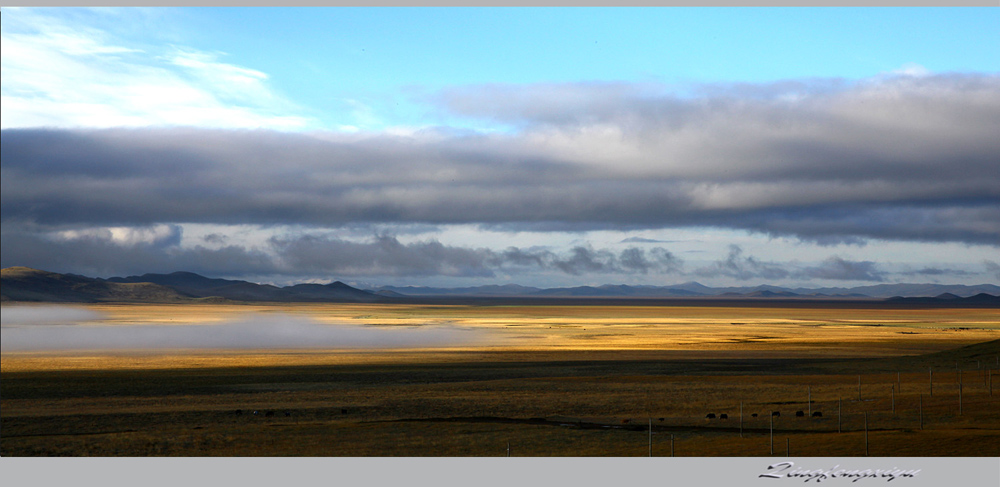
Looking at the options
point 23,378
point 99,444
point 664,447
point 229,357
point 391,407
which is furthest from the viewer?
point 229,357

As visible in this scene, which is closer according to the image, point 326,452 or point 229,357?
point 326,452

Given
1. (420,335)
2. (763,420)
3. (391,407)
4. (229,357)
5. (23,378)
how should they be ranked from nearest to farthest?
(763,420)
(391,407)
(23,378)
(229,357)
(420,335)

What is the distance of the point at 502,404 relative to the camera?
46.8m

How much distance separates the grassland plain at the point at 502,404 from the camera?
32.9m

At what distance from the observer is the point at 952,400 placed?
40.4 m

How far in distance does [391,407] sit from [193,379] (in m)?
25.8

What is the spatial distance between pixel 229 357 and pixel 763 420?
2580 inches

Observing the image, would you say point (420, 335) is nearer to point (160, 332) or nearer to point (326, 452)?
point (160, 332)

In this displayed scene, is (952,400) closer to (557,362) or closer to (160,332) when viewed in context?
(557,362)

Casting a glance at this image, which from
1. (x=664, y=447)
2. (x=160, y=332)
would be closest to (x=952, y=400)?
(x=664, y=447)

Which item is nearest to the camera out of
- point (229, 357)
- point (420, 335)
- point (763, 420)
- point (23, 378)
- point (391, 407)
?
point (763, 420)

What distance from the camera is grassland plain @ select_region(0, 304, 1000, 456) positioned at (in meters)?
32.9

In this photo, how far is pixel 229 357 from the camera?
89312mm

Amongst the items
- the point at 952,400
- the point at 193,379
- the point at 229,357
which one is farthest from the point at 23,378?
the point at 952,400
